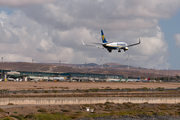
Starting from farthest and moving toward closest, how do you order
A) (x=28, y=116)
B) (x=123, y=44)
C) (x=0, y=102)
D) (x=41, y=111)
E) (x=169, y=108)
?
(x=123, y=44)
(x=169, y=108)
(x=0, y=102)
(x=41, y=111)
(x=28, y=116)

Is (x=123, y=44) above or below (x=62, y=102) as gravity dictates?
above

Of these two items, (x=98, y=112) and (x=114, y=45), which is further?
(x=114, y=45)

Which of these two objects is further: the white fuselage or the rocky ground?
the white fuselage

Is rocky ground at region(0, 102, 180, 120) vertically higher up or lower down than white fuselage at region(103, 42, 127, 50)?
lower down

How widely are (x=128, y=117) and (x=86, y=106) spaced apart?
12281 mm

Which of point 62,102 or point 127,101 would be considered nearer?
point 62,102

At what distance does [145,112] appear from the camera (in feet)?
215

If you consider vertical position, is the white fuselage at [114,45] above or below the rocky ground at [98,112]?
above

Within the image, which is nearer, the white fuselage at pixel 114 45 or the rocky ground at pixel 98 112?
the rocky ground at pixel 98 112

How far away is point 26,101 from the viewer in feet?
218

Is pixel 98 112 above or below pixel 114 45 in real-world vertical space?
below

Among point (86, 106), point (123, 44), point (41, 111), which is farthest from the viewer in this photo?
point (123, 44)

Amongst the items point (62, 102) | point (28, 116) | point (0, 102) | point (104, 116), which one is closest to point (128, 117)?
point (104, 116)

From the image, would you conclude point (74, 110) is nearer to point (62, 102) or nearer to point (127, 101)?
point (62, 102)
